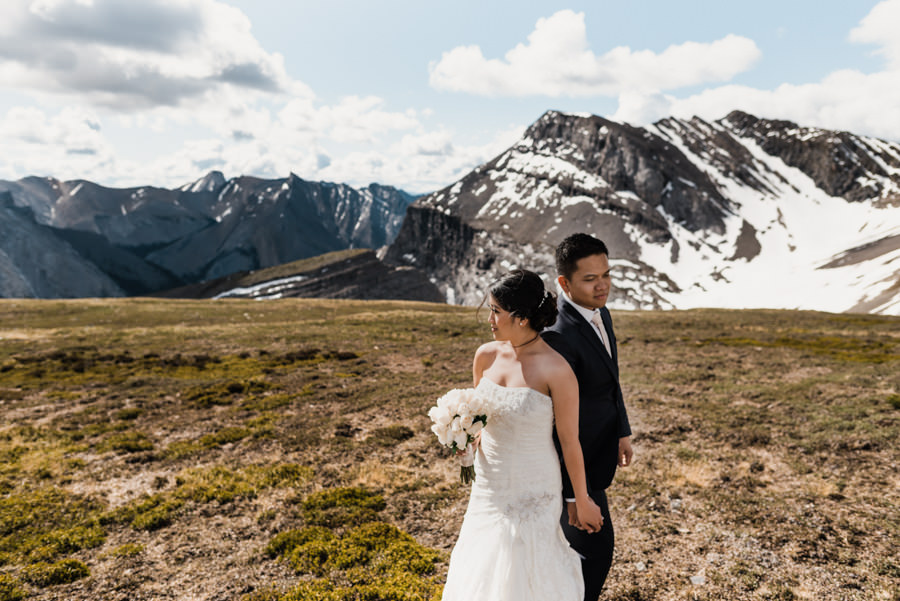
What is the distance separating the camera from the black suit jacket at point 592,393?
5.02 meters

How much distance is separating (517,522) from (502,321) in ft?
7.83

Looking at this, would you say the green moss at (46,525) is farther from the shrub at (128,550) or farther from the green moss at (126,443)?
the green moss at (126,443)

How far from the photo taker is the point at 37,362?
32.7m

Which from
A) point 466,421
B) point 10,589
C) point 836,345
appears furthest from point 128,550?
point 836,345

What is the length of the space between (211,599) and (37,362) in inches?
1414

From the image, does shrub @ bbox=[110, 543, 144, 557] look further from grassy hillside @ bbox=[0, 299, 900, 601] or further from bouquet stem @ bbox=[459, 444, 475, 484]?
bouquet stem @ bbox=[459, 444, 475, 484]

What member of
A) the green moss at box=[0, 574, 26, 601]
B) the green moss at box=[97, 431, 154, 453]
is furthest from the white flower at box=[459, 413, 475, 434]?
the green moss at box=[97, 431, 154, 453]

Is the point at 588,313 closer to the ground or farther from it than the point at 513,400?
farther from it

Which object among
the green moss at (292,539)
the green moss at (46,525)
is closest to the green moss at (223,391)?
the green moss at (46,525)

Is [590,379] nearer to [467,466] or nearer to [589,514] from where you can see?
[589,514]

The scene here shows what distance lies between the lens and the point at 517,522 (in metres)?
5.14

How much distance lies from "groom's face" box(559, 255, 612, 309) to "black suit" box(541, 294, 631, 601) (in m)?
0.18

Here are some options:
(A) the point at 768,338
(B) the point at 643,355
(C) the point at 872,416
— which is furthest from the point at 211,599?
(A) the point at 768,338

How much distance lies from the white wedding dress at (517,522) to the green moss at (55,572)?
836 cm
